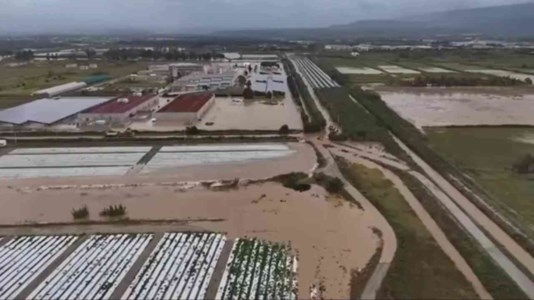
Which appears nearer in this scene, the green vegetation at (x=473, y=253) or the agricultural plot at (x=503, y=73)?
the green vegetation at (x=473, y=253)

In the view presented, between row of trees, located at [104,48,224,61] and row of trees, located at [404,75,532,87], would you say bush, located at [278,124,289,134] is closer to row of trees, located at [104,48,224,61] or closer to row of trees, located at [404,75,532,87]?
row of trees, located at [404,75,532,87]

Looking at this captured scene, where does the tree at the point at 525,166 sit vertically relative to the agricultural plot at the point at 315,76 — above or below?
above

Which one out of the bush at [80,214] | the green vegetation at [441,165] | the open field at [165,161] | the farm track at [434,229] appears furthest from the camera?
the open field at [165,161]

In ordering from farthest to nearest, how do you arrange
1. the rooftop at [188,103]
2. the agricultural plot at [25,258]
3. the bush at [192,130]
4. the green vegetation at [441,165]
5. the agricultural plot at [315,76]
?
the agricultural plot at [315,76], the rooftop at [188,103], the bush at [192,130], the green vegetation at [441,165], the agricultural plot at [25,258]

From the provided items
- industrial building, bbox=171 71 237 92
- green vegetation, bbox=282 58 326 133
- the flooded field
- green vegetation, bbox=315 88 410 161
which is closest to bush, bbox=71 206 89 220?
green vegetation, bbox=315 88 410 161

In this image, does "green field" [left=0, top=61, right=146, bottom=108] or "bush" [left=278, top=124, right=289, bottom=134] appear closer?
"bush" [left=278, top=124, right=289, bottom=134]

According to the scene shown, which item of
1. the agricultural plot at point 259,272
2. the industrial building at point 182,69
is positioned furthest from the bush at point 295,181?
the industrial building at point 182,69

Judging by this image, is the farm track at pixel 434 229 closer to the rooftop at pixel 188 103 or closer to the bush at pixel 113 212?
the bush at pixel 113 212

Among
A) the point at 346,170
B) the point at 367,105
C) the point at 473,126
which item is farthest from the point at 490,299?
the point at 367,105
